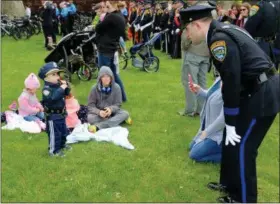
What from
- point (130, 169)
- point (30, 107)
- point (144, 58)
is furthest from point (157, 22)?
point (130, 169)

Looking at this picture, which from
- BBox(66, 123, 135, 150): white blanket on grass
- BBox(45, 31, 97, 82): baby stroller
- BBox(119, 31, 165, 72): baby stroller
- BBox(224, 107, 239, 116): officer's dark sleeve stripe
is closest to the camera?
BBox(224, 107, 239, 116): officer's dark sleeve stripe

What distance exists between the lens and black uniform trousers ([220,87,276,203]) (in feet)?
12.0

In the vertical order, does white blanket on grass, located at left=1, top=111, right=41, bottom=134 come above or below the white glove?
below

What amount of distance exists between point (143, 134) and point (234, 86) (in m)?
2.97

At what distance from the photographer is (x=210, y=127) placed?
473 cm

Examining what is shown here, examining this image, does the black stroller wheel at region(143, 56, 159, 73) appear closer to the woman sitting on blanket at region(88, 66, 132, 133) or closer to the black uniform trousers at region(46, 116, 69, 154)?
the woman sitting on blanket at region(88, 66, 132, 133)

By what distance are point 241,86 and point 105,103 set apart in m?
3.26

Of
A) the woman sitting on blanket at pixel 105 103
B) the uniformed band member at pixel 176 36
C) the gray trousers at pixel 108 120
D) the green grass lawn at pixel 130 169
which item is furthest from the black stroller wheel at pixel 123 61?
the gray trousers at pixel 108 120

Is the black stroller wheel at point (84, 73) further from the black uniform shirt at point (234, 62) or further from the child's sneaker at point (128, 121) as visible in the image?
the black uniform shirt at point (234, 62)

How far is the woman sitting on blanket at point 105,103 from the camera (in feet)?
20.6

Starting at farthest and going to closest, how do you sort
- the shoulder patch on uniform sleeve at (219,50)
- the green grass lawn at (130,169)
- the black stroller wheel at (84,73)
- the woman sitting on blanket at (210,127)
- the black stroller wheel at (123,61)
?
1. the black stroller wheel at (123,61)
2. the black stroller wheel at (84,73)
3. the woman sitting on blanket at (210,127)
4. the green grass lawn at (130,169)
5. the shoulder patch on uniform sleeve at (219,50)

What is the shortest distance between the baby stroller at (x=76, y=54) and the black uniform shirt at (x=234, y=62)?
20.6 feet

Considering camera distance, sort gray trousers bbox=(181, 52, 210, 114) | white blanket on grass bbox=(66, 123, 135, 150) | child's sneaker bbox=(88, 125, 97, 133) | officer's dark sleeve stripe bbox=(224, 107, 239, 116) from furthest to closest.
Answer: gray trousers bbox=(181, 52, 210, 114)
child's sneaker bbox=(88, 125, 97, 133)
white blanket on grass bbox=(66, 123, 135, 150)
officer's dark sleeve stripe bbox=(224, 107, 239, 116)

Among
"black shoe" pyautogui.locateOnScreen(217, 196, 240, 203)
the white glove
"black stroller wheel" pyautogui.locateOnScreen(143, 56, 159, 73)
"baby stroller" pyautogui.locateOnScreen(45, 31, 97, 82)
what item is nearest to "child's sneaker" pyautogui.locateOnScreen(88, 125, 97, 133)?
"black shoe" pyautogui.locateOnScreen(217, 196, 240, 203)
